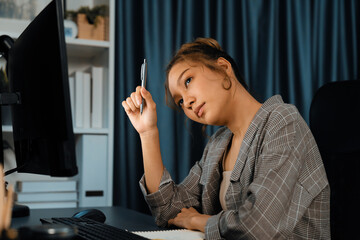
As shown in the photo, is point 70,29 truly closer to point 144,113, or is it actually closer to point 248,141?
point 144,113

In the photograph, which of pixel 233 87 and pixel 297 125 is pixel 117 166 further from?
pixel 297 125

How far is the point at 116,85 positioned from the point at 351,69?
51.7 inches

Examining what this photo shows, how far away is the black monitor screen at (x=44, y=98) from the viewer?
784 mm

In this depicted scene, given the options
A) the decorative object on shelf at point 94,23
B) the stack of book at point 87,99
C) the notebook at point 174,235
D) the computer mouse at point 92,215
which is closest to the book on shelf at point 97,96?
the stack of book at point 87,99

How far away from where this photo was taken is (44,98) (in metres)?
0.84

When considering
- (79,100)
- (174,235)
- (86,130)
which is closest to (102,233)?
(174,235)

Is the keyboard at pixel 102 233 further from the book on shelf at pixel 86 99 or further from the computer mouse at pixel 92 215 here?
the book on shelf at pixel 86 99

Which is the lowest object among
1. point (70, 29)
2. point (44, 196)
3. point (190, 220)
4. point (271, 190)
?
point (44, 196)

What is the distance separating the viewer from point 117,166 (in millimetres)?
1962

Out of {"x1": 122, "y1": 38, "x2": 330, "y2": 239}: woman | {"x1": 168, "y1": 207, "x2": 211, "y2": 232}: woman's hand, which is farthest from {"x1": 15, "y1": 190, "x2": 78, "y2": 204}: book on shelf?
{"x1": 168, "y1": 207, "x2": 211, "y2": 232}: woman's hand

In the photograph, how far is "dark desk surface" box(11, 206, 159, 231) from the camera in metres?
1.03

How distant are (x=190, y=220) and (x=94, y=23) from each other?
1.03 m

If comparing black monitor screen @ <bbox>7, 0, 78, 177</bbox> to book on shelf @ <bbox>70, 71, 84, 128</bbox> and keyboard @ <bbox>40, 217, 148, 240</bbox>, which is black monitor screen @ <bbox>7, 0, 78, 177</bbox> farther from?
book on shelf @ <bbox>70, 71, 84, 128</bbox>

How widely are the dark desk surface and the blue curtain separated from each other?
2.21ft
